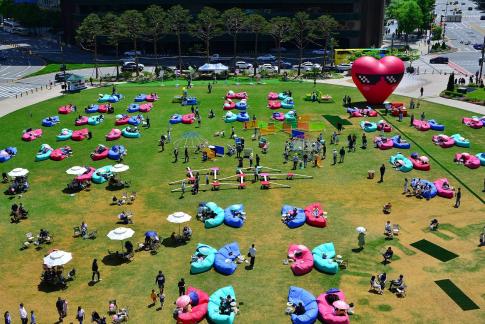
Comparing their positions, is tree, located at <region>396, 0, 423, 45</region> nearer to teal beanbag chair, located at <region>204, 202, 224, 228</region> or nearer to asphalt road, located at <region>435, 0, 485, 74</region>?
asphalt road, located at <region>435, 0, 485, 74</region>

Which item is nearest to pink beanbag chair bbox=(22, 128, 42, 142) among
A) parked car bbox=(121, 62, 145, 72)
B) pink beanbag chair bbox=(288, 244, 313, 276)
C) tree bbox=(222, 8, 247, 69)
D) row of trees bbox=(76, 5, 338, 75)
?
row of trees bbox=(76, 5, 338, 75)

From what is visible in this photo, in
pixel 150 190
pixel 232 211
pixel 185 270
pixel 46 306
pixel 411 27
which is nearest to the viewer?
pixel 46 306

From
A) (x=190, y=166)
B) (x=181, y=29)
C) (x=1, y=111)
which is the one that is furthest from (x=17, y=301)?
(x=181, y=29)

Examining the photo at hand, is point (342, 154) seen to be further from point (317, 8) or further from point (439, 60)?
point (317, 8)

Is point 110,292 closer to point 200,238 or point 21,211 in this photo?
point 200,238

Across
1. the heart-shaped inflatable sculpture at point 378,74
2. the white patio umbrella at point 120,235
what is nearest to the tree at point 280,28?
the heart-shaped inflatable sculpture at point 378,74

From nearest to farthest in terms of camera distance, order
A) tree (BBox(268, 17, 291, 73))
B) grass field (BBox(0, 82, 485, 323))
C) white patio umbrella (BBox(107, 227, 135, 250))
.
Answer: grass field (BBox(0, 82, 485, 323)) < white patio umbrella (BBox(107, 227, 135, 250)) < tree (BBox(268, 17, 291, 73))
